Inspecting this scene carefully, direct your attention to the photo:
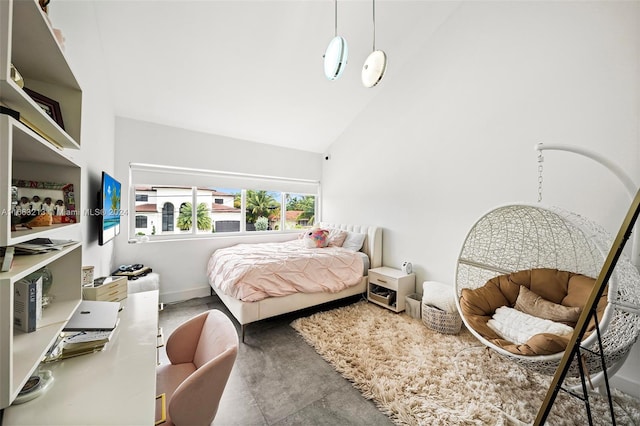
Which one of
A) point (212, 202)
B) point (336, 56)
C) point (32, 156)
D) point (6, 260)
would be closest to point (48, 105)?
point (32, 156)

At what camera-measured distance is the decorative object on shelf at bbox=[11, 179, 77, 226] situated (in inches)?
36.2

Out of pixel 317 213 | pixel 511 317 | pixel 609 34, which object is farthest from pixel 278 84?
pixel 511 317

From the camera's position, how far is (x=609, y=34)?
1878mm

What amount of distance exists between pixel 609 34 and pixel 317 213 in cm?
414

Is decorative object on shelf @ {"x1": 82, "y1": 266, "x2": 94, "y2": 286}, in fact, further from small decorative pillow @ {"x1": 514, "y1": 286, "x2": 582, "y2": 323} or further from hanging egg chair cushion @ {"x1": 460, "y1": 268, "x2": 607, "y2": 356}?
small decorative pillow @ {"x1": 514, "y1": 286, "x2": 582, "y2": 323}

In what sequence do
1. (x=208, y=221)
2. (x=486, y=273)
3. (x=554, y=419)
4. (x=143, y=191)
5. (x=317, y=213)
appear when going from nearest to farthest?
(x=554, y=419) → (x=486, y=273) → (x=143, y=191) → (x=208, y=221) → (x=317, y=213)

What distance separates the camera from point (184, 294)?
11.2 ft

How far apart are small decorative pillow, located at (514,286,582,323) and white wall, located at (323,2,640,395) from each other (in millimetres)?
553

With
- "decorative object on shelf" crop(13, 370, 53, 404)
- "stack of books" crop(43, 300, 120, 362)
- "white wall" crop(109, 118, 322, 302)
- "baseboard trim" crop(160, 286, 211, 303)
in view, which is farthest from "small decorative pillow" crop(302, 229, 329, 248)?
"decorative object on shelf" crop(13, 370, 53, 404)

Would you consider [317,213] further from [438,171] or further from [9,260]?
[9,260]

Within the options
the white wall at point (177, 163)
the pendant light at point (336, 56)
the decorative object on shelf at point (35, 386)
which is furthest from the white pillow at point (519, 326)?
the white wall at point (177, 163)

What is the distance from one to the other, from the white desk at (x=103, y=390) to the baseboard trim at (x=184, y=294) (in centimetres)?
237

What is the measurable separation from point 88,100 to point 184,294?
257cm

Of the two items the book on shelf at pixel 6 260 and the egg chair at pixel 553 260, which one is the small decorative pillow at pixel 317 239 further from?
the book on shelf at pixel 6 260
